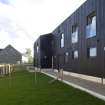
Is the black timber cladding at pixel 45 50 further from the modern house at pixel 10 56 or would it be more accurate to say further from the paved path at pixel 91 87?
the modern house at pixel 10 56

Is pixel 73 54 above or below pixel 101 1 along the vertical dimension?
below

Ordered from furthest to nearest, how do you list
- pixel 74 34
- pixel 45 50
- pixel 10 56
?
pixel 10 56 < pixel 45 50 < pixel 74 34

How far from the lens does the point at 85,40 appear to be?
26.1 meters

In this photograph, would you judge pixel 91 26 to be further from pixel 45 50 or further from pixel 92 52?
pixel 45 50

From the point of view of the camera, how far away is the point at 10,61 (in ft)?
275

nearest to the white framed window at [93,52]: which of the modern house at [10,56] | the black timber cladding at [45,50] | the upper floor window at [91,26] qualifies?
the upper floor window at [91,26]

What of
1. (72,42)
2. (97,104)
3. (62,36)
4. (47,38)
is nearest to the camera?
(97,104)

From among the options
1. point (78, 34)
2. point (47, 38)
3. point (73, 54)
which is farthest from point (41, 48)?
point (78, 34)

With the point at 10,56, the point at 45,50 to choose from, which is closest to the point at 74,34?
the point at 45,50

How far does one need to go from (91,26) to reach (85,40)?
2167mm

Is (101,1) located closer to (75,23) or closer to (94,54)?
(94,54)

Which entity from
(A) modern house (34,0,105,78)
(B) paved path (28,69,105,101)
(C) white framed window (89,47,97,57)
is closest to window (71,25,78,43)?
(A) modern house (34,0,105,78)

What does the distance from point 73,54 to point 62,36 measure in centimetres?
770

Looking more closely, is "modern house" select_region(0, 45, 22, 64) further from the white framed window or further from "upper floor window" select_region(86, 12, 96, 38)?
the white framed window
